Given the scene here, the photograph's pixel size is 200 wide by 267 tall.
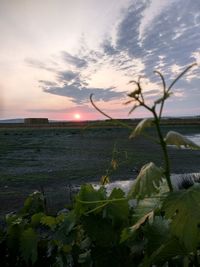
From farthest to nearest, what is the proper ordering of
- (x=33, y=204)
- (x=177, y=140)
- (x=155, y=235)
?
(x=33, y=204) → (x=155, y=235) → (x=177, y=140)

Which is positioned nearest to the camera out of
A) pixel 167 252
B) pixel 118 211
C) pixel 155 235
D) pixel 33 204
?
pixel 167 252

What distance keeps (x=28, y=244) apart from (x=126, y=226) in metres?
1.08

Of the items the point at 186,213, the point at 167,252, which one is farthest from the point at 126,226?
the point at 186,213

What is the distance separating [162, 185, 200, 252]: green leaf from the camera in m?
1.23

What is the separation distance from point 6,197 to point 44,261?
853cm

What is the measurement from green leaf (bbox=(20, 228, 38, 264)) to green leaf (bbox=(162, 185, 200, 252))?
1763mm

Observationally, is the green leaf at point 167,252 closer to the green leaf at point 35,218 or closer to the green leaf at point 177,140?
the green leaf at point 177,140

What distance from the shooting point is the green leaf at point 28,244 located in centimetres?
280

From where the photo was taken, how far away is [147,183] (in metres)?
1.26

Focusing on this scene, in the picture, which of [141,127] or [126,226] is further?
[126,226]

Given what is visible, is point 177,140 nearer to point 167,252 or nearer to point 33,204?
point 167,252

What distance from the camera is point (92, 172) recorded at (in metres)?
17.5

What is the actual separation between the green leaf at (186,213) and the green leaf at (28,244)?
176cm

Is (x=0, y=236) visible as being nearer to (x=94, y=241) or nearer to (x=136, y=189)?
(x=94, y=241)
